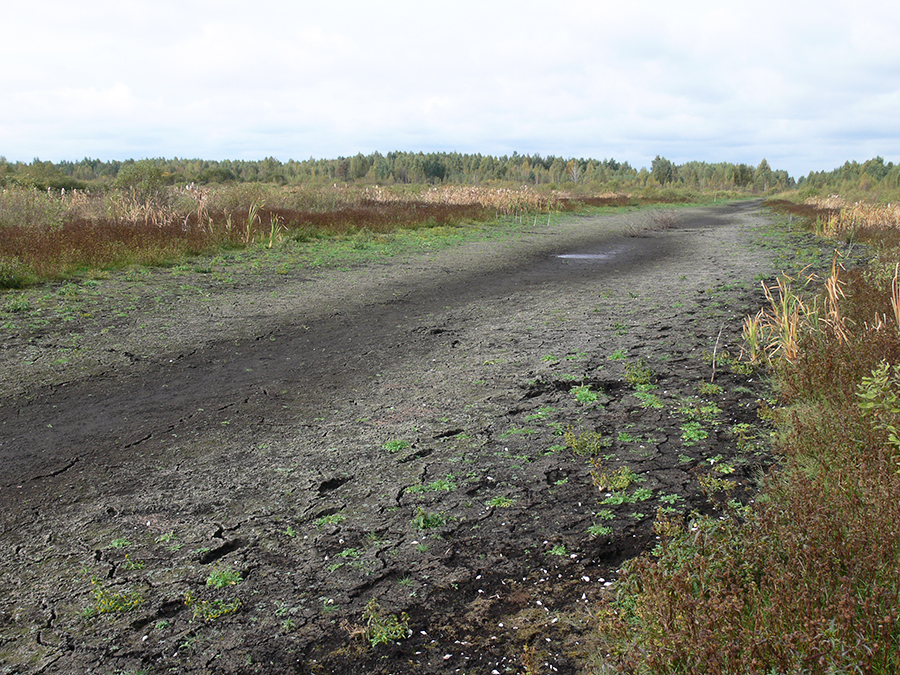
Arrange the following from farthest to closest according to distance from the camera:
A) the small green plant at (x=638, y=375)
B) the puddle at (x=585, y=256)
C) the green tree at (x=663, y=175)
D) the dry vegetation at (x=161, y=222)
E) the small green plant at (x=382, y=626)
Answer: the green tree at (x=663, y=175), the puddle at (x=585, y=256), the dry vegetation at (x=161, y=222), the small green plant at (x=638, y=375), the small green plant at (x=382, y=626)

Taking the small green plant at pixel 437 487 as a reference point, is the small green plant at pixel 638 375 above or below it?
above

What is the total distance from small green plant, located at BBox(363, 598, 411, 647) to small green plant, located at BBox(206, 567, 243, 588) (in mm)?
692

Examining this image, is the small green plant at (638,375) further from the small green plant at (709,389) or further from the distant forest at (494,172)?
the distant forest at (494,172)

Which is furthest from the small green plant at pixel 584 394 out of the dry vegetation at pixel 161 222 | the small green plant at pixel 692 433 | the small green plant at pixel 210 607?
the dry vegetation at pixel 161 222

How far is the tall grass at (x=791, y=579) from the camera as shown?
5.89 ft

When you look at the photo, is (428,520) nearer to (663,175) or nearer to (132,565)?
(132,565)

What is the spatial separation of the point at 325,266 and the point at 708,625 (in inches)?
444

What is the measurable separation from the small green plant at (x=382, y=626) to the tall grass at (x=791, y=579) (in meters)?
0.83

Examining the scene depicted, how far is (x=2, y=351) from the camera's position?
20.3ft

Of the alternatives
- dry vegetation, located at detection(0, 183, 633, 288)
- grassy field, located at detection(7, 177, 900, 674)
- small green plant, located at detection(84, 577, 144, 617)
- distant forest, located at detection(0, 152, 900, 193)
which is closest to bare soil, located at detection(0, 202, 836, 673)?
small green plant, located at detection(84, 577, 144, 617)

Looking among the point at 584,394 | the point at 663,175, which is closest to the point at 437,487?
the point at 584,394

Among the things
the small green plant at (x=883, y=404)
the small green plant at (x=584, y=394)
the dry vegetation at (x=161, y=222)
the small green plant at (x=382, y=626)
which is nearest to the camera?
the small green plant at (x=382, y=626)

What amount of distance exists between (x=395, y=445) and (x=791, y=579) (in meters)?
2.69

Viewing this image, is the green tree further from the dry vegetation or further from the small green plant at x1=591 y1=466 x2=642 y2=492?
the small green plant at x1=591 y1=466 x2=642 y2=492
